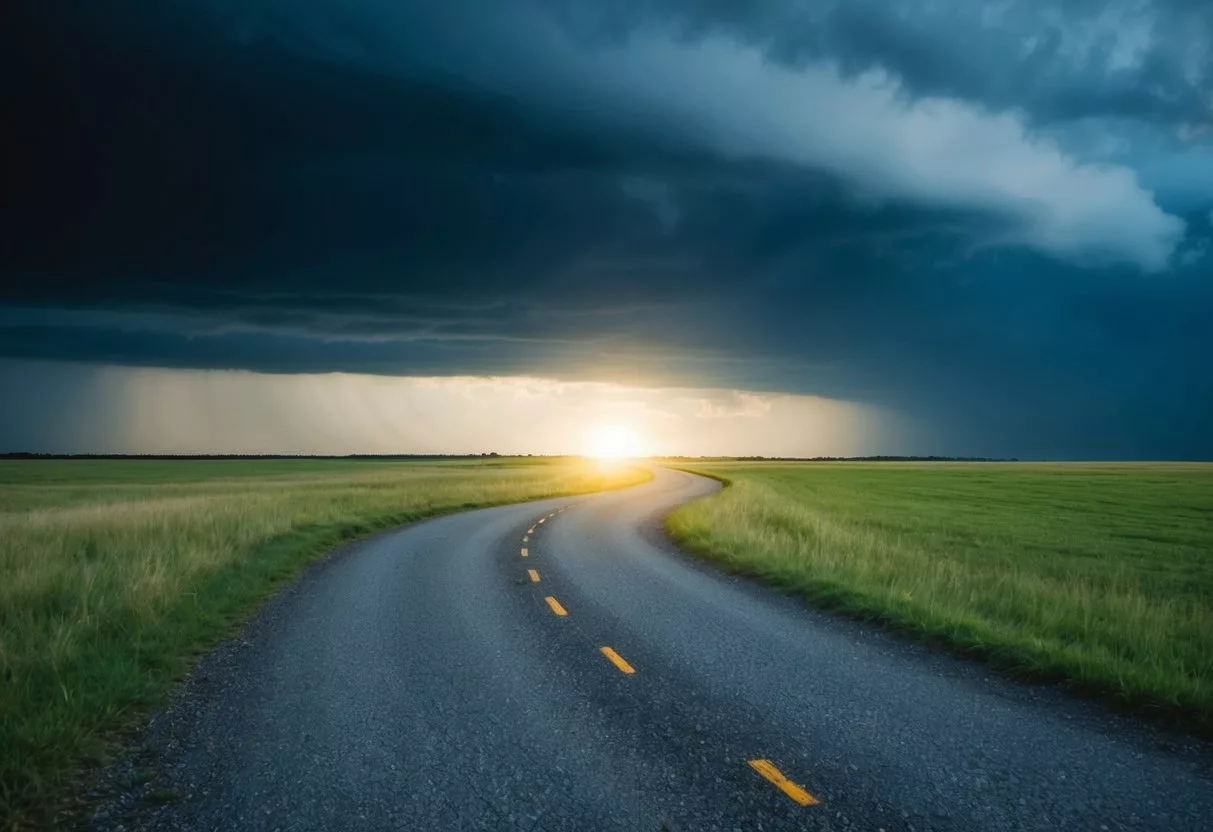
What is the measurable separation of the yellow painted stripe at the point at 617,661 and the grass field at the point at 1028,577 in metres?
4.28

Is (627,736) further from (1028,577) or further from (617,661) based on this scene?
(1028,577)

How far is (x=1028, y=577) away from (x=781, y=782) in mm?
12760

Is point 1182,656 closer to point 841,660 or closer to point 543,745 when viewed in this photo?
point 841,660

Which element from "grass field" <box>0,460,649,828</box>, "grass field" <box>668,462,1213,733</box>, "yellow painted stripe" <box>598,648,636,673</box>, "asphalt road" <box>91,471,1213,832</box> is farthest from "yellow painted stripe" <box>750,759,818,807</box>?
"grass field" <box>0,460,649,828</box>

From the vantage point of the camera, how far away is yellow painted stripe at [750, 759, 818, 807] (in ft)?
17.9

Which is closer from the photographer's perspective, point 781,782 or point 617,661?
point 781,782

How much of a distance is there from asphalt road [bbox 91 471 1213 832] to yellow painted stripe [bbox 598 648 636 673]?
4 cm

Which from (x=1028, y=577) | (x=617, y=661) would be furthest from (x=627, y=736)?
(x=1028, y=577)

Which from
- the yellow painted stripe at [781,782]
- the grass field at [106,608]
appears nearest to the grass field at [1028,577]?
the yellow painted stripe at [781,782]

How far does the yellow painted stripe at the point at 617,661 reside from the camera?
8594 millimetres

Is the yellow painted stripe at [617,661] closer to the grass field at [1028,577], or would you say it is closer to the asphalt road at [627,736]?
the asphalt road at [627,736]

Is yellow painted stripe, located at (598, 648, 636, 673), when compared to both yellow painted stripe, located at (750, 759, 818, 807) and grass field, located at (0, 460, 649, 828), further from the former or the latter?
grass field, located at (0, 460, 649, 828)

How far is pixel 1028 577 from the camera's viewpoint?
1600cm

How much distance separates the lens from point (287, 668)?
8688mm
